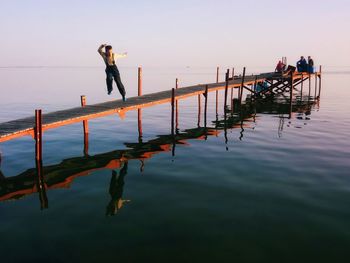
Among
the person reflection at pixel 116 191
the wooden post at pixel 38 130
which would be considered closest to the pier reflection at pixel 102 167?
the person reflection at pixel 116 191

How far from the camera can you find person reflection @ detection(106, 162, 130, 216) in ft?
27.1

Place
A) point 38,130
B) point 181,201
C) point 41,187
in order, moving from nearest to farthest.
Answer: point 181,201 → point 41,187 → point 38,130

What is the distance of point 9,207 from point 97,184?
2494 mm

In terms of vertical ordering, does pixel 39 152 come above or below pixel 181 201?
above

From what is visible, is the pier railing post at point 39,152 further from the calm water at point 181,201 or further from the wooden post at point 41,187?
the calm water at point 181,201

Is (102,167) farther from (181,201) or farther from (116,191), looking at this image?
(181,201)

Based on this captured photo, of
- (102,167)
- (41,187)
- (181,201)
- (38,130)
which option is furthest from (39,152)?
(181,201)

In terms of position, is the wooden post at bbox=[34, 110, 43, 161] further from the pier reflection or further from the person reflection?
the person reflection

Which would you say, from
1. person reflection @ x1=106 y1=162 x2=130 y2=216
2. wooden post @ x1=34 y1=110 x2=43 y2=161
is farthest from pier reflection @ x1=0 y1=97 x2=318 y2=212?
wooden post @ x1=34 y1=110 x2=43 y2=161

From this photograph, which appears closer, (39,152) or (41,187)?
(41,187)

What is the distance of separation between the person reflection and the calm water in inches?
1.1

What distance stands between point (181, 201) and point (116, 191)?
2.03 meters

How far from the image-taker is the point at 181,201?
8.68m

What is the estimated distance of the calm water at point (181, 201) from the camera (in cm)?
632
